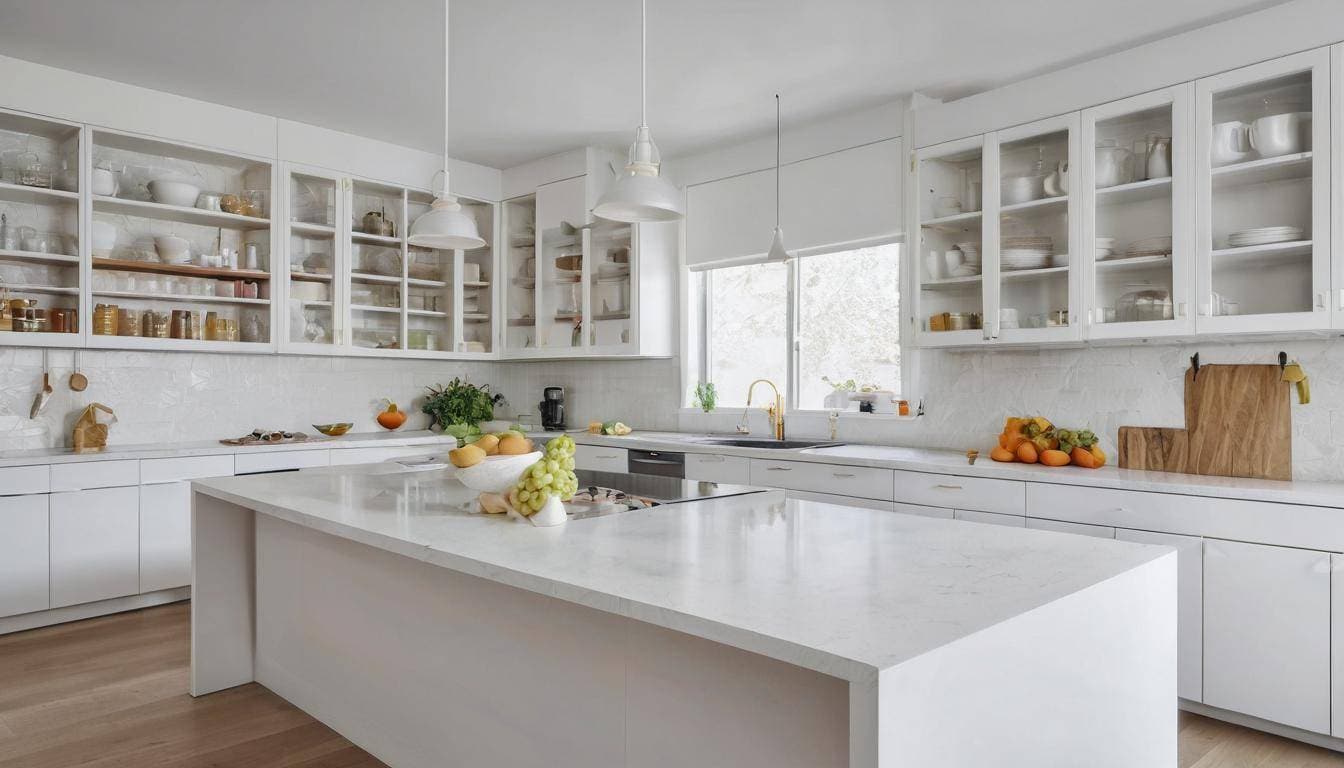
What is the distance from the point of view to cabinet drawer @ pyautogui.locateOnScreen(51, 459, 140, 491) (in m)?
3.89

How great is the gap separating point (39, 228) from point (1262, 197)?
5.72 metres

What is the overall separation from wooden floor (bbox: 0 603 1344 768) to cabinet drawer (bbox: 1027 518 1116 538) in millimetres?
713

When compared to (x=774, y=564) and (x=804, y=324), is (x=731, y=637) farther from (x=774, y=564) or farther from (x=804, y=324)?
(x=804, y=324)

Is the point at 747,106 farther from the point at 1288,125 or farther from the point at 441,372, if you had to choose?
the point at 441,372

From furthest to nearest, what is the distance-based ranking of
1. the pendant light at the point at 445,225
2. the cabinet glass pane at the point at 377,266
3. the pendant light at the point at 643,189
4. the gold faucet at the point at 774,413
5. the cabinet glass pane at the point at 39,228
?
the cabinet glass pane at the point at 377,266, the gold faucet at the point at 774,413, the cabinet glass pane at the point at 39,228, the pendant light at the point at 445,225, the pendant light at the point at 643,189

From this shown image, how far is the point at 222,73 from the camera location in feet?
13.4

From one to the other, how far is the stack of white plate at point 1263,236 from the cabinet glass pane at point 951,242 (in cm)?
101

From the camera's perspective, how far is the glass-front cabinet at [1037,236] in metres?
3.52

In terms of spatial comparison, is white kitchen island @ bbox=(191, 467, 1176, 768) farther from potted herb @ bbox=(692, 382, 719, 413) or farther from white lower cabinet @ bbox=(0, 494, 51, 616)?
potted herb @ bbox=(692, 382, 719, 413)

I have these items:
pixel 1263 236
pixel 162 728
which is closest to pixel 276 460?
pixel 162 728

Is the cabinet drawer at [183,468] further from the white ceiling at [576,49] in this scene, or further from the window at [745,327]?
the window at [745,327]

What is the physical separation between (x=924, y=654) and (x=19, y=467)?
170 inches

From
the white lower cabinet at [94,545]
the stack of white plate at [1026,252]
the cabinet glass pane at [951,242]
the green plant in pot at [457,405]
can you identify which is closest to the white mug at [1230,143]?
the stack of white plate at [1026,252]

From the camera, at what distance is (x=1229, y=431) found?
3312 millimetres
